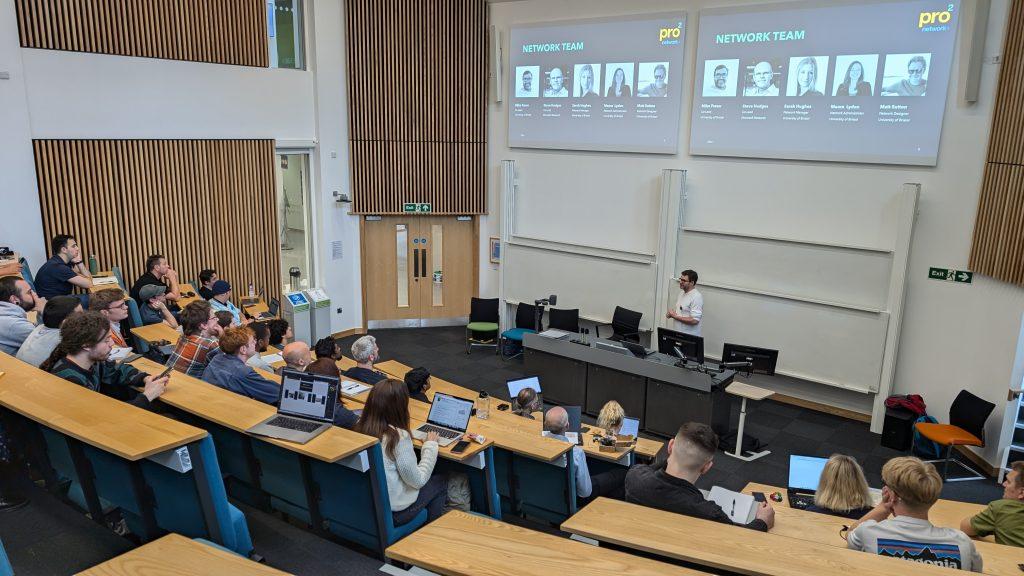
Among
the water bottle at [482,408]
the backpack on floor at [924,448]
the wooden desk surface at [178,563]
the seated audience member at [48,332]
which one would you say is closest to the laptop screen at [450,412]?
the water bottle at [482,408]

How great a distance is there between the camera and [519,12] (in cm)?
1102

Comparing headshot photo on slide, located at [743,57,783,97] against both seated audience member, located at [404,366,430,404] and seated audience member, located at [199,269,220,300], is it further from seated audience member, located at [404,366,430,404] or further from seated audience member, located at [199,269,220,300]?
seated audience member, located at [199,269,220,300]

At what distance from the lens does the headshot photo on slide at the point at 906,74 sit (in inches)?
305

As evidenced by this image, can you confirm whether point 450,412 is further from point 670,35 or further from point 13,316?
point 670,35

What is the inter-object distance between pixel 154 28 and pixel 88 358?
6.19m

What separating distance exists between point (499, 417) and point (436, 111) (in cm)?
725

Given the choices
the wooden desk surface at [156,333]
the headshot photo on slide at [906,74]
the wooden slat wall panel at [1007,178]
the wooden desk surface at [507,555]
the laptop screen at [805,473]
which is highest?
the headshot photo on slide at [906,74]

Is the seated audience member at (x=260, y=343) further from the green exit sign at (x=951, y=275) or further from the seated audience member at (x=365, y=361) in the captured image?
the green exit sign at (x=951, y=275)

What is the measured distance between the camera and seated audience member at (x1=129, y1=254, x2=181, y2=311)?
8.09 meters

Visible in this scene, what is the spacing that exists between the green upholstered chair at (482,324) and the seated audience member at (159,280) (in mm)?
4313

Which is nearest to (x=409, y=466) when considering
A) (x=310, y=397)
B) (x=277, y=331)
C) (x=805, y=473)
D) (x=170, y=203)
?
(x=310, y=397)

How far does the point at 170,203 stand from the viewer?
368 inches

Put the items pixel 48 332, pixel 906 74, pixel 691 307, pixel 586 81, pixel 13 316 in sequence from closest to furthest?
pixel 48 332
pixel 13 316
pixel 906 74
pixel 691 307
pixel 586 81

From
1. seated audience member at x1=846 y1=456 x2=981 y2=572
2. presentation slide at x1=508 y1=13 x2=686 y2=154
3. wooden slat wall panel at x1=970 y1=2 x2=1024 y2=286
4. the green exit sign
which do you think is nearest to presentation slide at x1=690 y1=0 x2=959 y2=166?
presentation slide at x1=508 y1=13 x2=686 y2=154
